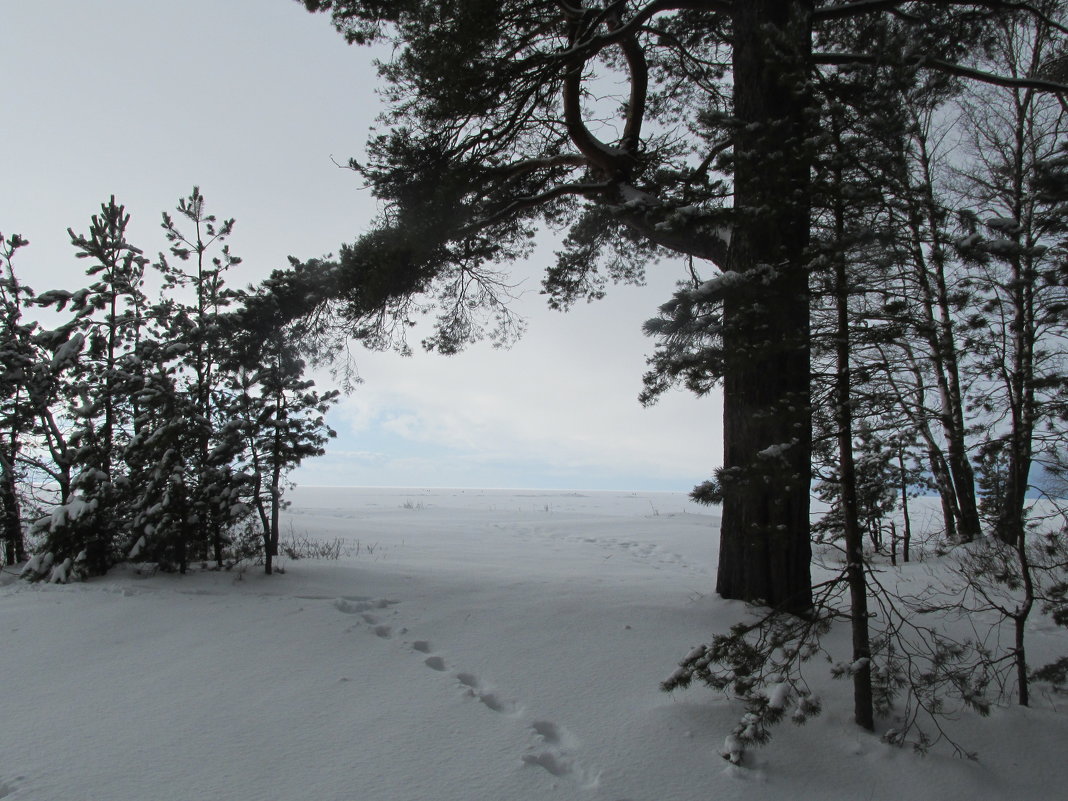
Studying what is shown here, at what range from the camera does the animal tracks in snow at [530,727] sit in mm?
2611

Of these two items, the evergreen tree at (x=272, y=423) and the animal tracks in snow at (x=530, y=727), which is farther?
the evergreen tree at (x=272, y=423)

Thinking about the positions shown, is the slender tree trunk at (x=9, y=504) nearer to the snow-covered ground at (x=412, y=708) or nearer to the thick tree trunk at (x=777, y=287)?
the snow-covered ground at (x=412, y=708)

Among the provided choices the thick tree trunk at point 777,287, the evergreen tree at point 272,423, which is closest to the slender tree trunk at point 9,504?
the evergreen tree at point 272,423

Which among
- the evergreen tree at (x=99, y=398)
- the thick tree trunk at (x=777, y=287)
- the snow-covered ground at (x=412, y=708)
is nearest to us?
the snow-covered ground at (x=412, y=708)

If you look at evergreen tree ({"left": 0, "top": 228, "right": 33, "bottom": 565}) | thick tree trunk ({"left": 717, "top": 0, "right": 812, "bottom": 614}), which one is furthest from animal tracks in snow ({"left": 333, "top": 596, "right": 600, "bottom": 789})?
evergreen tree ({"left": 0, "top": 228, "right": 33, "bottom": 565})

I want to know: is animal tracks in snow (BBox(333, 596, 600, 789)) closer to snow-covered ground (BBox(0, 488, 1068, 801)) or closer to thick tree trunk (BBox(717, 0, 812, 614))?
snow-covered ground (BBox(0, 488, 1068, 801))

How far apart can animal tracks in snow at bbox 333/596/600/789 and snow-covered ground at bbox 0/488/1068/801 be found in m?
0.01

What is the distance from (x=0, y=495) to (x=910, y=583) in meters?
10.7

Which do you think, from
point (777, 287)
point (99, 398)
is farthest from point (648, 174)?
point (99, 398)

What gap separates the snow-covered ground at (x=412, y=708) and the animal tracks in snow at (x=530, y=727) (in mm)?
13

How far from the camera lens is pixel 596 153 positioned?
618 cm

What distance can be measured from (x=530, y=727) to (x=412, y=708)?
26.2 inches

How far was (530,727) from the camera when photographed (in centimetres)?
296

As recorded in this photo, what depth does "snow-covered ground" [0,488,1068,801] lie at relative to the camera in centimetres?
252
